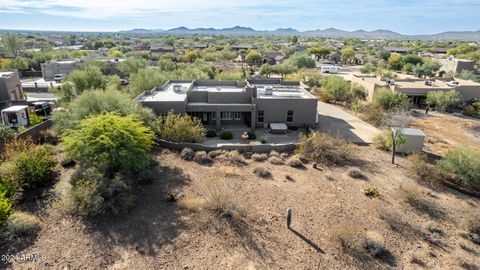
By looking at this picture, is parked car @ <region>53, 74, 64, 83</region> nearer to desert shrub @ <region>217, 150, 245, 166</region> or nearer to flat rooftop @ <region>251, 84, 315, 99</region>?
flat rooftop @ <region>251, 84, 315, 99</region>

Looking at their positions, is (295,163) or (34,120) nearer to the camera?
(295,163)

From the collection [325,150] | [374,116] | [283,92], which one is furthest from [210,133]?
[374,116]

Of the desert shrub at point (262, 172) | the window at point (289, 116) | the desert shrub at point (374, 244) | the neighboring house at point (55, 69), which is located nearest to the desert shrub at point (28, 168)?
the desert shrub at point (262, 172)

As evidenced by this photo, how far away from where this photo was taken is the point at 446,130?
112 ft

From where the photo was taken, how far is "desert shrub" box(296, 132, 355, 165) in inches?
941

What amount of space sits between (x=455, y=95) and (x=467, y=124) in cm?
680

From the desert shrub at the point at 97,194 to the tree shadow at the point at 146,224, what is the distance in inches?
19.7

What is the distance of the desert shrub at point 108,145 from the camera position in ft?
55.4

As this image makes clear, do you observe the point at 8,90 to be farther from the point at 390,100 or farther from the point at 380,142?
the point at 390,100

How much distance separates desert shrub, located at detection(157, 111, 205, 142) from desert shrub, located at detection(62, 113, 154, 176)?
6832 millimetres

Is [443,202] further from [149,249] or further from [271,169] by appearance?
[149,249]

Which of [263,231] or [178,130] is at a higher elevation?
[178,130]

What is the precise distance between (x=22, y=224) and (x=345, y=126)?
97.7 ft

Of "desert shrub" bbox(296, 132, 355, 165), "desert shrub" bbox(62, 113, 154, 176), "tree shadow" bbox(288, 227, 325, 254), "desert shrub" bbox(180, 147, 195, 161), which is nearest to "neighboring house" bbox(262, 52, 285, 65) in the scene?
"desert shrub" bbox(296, 132, 355, 165)
